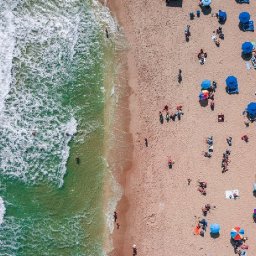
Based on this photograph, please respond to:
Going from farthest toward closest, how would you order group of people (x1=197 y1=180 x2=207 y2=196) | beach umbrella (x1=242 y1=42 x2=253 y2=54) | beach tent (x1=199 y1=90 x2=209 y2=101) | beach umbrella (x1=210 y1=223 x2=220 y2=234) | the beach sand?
1. beach umbrella (x1=242 y1=42 x2=253 y2=54)
2. beach tent (x1=199 y1=90 x2=209 y2=101)
3. group of people (x1=197 y1=180 x2=207 y2=196)
4. the beach sand
5. beach umbrella (x1=210 y1=223 x2=220 y2=234)

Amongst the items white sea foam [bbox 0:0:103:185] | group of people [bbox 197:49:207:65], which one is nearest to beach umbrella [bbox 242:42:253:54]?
group of people [bbox 197:49:207:65]

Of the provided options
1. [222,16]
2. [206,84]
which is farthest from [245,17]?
[206,84]

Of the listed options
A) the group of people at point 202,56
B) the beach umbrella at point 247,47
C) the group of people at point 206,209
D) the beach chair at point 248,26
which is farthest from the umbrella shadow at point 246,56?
the group of people at point 206,209

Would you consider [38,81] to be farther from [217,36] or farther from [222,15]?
[222,15]

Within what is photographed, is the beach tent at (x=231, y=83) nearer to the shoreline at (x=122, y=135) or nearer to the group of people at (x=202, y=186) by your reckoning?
the shoreline at (x=122, y=135)

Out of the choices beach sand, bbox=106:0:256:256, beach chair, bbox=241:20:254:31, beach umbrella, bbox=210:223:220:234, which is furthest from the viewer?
beach chair, bbox=241:20:254:31

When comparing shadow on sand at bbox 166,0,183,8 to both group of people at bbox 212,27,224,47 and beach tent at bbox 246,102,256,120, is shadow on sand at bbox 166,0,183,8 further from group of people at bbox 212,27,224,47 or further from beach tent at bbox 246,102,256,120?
beach tent at bbox 246,102,256,120

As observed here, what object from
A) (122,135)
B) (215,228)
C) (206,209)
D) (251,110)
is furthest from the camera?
(251,110)
